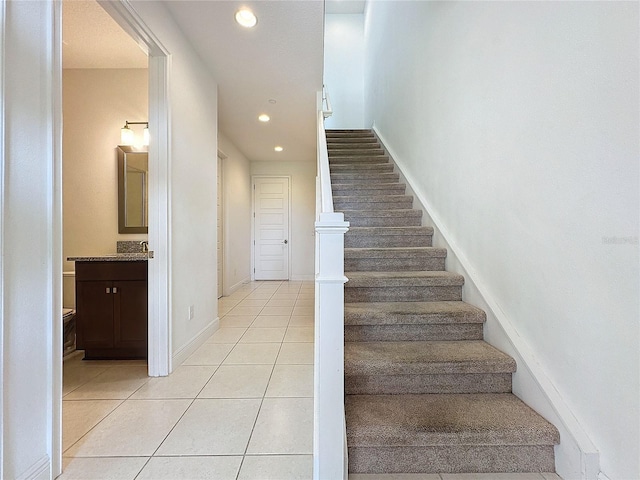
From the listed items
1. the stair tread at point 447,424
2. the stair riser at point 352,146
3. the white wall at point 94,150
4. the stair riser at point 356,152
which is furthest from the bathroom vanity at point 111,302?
the stair riser at point 352,146

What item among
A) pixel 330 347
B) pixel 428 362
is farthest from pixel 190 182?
pixel 428 362

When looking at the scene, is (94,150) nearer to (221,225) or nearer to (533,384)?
(221,225)

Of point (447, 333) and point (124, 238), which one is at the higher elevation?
point (124, 238)

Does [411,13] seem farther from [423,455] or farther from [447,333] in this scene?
[423,455]

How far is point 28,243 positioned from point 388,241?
2.29 metres

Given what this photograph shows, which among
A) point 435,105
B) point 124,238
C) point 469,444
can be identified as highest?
point 435,105

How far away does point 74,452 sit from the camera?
1.39 m

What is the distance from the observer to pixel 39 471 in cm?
118

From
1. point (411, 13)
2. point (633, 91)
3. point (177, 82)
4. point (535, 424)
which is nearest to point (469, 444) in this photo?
point (535, 424)

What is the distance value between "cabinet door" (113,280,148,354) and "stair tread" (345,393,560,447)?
1848 mm

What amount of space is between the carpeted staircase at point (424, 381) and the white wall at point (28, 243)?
1.25 m

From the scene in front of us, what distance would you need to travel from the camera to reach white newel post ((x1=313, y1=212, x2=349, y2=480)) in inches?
42.4

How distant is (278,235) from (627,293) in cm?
569

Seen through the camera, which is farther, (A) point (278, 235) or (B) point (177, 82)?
(A) point (278, 235)
